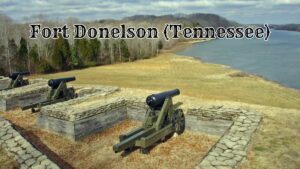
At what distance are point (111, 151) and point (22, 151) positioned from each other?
98.3 inches

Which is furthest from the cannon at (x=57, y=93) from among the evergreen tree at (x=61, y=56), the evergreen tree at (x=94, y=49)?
the evergreen tree at (x=94, y=49)

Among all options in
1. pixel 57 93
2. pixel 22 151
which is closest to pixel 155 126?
pixel 22 151

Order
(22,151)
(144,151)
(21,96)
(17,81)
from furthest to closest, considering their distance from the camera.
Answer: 1. (17,81)
2. (21,96)
3. (144,151)
4. (22,151)

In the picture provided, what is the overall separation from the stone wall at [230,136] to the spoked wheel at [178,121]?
16.3 inches

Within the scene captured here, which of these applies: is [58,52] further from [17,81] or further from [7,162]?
[7,162]

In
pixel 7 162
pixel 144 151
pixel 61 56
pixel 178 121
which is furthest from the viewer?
pixel 61 56

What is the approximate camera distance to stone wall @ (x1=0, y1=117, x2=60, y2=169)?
274 inches

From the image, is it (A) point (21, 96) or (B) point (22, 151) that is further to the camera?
(A) point (21, 96)

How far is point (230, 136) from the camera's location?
788 centimetres

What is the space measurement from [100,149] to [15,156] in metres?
2.62

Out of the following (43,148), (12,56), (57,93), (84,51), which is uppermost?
(84,51)

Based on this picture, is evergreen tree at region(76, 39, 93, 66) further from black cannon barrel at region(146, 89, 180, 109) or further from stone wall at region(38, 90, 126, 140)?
black cannon barrel at region(146, 89, 180, 109)

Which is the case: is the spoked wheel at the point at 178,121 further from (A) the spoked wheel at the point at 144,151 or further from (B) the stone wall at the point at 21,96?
(B) the stone wall at the point at 21,96

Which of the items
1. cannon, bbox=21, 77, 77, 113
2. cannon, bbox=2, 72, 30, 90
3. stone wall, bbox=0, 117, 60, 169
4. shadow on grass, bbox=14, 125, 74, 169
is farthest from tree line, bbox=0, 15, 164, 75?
stone wall, bbox=0, 117, 60, 169
